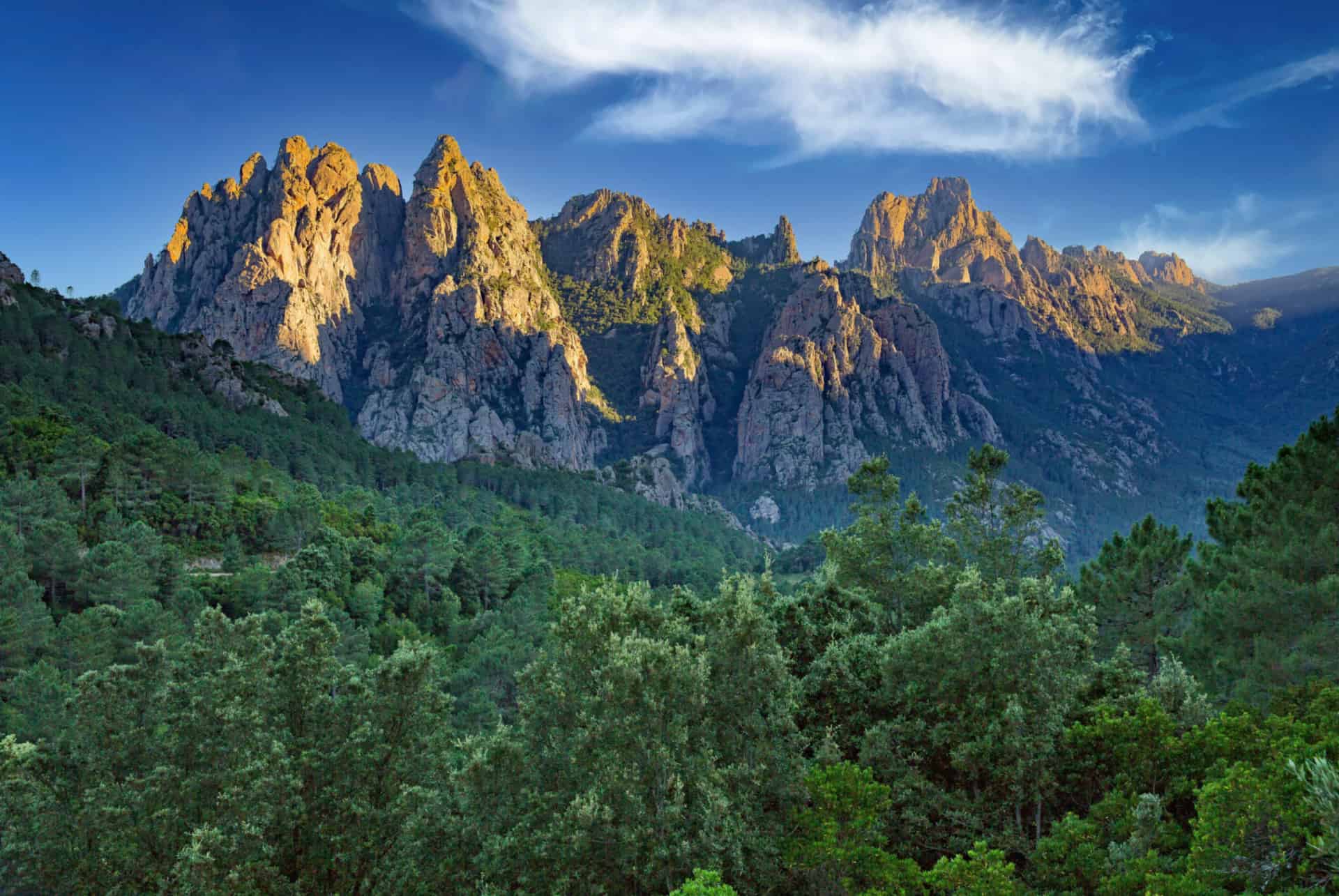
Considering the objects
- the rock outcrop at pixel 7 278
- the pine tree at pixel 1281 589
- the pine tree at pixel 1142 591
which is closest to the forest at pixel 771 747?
the pine tree at pixel 1281 589

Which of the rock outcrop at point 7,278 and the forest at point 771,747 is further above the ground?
the rock outcrop at point 7,278

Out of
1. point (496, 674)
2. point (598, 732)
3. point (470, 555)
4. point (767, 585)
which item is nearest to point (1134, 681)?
point (767, 585)

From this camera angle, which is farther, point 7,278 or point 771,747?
point 7,278

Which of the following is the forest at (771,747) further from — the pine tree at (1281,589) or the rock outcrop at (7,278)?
the rock outcrop at (7,278)

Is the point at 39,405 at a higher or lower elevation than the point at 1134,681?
higher

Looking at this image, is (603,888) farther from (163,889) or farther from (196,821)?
(196,821)

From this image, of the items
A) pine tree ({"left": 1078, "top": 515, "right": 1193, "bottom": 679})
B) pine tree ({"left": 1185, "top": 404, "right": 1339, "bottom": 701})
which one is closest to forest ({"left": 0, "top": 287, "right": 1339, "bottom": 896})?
pine tree ({"left": 1185, "top": 404, "right": 1339, "bottom": 701})

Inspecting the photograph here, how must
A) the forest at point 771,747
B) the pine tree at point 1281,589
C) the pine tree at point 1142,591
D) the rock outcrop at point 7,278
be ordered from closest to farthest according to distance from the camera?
1. the forest at point 771,747
2. the pine tree at point 1281,589
3. the pine tree at point 1142,591
4. the rock outcrop at point 7,278

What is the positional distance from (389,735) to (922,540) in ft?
75.3

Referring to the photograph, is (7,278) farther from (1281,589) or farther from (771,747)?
(1281,589)

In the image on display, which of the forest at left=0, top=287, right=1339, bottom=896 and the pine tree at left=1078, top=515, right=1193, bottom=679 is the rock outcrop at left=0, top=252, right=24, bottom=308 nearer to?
the forest at left=0, top=287, right=1339, bottom=896

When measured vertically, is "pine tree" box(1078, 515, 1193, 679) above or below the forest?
below

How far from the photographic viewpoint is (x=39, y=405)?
73562 mm

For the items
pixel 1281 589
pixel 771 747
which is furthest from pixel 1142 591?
pixel 771 747
